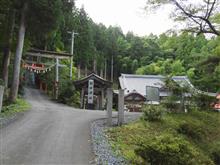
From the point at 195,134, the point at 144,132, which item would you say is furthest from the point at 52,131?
the point at 195,134

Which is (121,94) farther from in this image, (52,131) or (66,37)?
(66,37)

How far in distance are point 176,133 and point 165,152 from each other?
4.42m

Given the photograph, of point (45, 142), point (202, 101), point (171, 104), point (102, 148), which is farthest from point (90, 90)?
point (102, 148)

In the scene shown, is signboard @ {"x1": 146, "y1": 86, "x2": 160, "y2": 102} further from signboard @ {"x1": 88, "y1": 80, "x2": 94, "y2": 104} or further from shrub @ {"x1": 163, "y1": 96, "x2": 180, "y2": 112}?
signboard @ {"x1": 88, "y1": 80, "x2": 94, "y2": 104}

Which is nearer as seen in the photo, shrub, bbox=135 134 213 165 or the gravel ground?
shrub, bbox=135 134 213 165

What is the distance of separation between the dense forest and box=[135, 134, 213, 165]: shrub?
8.47 m

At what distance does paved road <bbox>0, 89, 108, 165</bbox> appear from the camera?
7.25m

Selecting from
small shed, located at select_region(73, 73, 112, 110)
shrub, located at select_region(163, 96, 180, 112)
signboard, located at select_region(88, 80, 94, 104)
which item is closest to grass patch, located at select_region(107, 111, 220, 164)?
shrub, located at select_region(163, 96, 180, 112)

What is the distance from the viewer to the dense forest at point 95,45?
17.0 metres

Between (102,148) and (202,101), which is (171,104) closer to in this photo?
(202,101)

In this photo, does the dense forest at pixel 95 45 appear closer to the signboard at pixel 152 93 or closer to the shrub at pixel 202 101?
the shrub at pixel 202 101

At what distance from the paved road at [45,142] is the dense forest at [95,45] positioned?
6.23m

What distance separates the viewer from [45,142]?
8.60m

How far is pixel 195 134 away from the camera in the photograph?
467 inches
